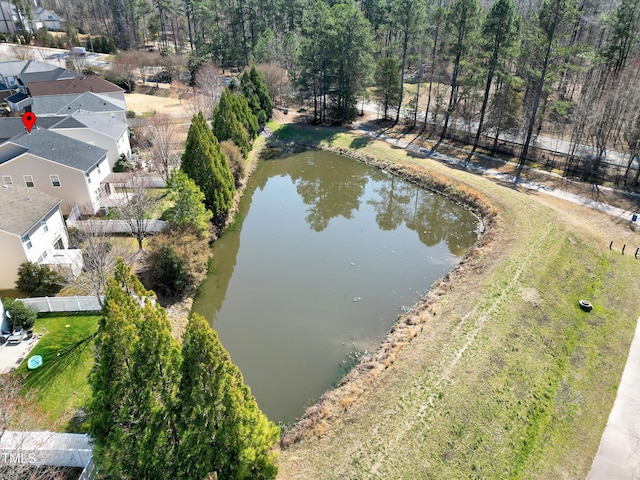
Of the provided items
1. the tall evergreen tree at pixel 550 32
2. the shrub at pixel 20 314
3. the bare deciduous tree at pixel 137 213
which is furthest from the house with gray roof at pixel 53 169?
the tall evergreen tree at pixel 550 32

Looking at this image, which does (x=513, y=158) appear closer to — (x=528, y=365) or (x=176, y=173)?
(x=528, y=365)

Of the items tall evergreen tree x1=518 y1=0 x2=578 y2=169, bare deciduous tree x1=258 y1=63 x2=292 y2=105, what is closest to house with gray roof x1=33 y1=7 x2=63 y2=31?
bare deciduous tree x1=258 y1=63 x2=292 y2=105

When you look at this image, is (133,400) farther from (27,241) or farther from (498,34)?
(498,34)

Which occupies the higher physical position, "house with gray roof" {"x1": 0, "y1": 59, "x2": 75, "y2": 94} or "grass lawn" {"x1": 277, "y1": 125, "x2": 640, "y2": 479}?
"house with gray roof" {"x1": 0, "y1": 59, "x2": 75, "y2": 94}

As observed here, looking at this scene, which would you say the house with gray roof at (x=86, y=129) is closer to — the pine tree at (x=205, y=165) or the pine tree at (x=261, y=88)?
the pine tree at (x=205, y=165)

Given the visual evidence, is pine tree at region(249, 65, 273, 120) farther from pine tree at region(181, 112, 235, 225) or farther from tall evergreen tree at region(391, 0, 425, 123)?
pine tree at region(181, 112, 235, 225)

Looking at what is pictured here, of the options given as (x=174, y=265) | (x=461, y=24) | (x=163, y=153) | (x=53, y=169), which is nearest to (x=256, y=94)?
(x=163, y=153)

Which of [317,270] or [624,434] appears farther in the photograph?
[317,270]
